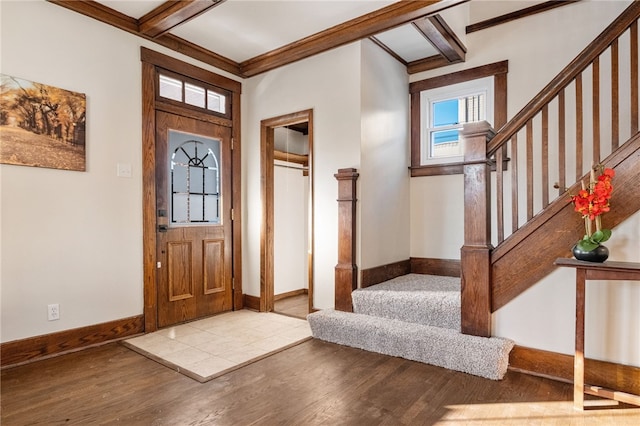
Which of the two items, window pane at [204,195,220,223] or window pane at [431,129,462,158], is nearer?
window pane at [204,195,220,223]

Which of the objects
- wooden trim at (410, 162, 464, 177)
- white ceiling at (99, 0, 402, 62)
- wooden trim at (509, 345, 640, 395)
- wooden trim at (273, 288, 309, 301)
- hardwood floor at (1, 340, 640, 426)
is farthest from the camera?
wooden trim at (273, 288, 309, 301)

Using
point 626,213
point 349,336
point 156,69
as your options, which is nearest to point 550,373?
point 626,213

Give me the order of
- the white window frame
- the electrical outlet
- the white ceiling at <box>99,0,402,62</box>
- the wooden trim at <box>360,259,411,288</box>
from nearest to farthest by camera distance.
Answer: the electrical outlet
the white ceiling at <box>99,0,402,62</box>
the wooden trim at <box>360,259,411,288</box>
the white window frame

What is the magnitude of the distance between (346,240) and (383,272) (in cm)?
60

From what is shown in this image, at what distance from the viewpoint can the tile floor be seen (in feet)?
8.59

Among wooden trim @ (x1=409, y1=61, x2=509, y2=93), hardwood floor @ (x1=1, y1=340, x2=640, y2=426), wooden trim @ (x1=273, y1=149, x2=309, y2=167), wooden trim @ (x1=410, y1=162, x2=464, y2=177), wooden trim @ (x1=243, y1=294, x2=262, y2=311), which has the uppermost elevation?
wooden trim @ (x1=409, y1=61, x2=509, y2=93)

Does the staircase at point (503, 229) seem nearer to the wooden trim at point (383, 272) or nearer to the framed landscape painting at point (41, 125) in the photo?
the wooden trim at point (383, 272)

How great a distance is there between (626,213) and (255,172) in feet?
10.8

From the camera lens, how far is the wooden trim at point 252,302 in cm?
414

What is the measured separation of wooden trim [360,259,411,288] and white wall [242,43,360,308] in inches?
12.7

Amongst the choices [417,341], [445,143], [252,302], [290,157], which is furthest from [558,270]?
[290,157]

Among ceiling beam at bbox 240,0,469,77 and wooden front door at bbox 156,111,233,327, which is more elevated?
ceiling beam at bbox 240,0,469,77

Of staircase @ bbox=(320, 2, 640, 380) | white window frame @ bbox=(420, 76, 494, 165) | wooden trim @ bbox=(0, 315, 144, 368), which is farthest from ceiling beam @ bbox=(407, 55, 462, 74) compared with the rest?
wooden trim @ bbox=(0, 315, 144, 368)

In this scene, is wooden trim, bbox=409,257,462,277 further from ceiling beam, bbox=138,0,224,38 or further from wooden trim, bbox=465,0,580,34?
ceiling beam, bbox=138,0,224,38
